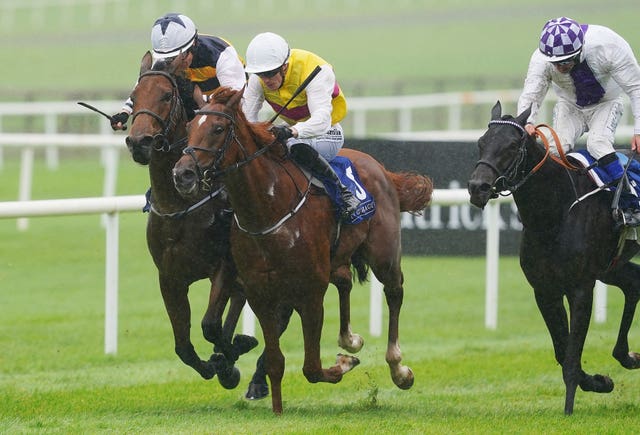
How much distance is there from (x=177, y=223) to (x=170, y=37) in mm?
986

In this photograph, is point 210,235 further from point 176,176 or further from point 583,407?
point 583,407

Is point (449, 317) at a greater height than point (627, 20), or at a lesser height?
lesser

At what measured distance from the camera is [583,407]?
7.25m

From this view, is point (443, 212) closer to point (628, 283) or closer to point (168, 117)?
point (628, 283)

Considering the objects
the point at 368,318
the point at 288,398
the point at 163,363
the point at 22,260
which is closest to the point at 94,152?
the point at 22,260

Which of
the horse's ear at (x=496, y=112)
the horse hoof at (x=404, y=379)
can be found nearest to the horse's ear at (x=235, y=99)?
the horse's ear at (x=496, y=112)

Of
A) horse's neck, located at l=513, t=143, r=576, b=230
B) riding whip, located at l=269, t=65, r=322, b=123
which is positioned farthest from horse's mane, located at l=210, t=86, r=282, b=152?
horse's neck, located at l=513, t=143, r=576, b=230

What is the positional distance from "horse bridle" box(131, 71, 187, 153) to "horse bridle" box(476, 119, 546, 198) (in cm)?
155

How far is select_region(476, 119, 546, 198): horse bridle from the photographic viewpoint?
6754mm

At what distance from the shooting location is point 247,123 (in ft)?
21.6

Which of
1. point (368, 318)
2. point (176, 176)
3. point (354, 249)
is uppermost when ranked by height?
point (176, 176)

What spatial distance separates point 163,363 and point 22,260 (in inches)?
160

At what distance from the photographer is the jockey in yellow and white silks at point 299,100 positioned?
6832mm

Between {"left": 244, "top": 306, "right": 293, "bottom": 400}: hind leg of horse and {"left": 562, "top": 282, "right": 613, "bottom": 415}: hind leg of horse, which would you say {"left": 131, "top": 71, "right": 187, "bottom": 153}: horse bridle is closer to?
{"left": 244, "top": 306, "right": 293, "bottom": 400}: hind leg of horse
